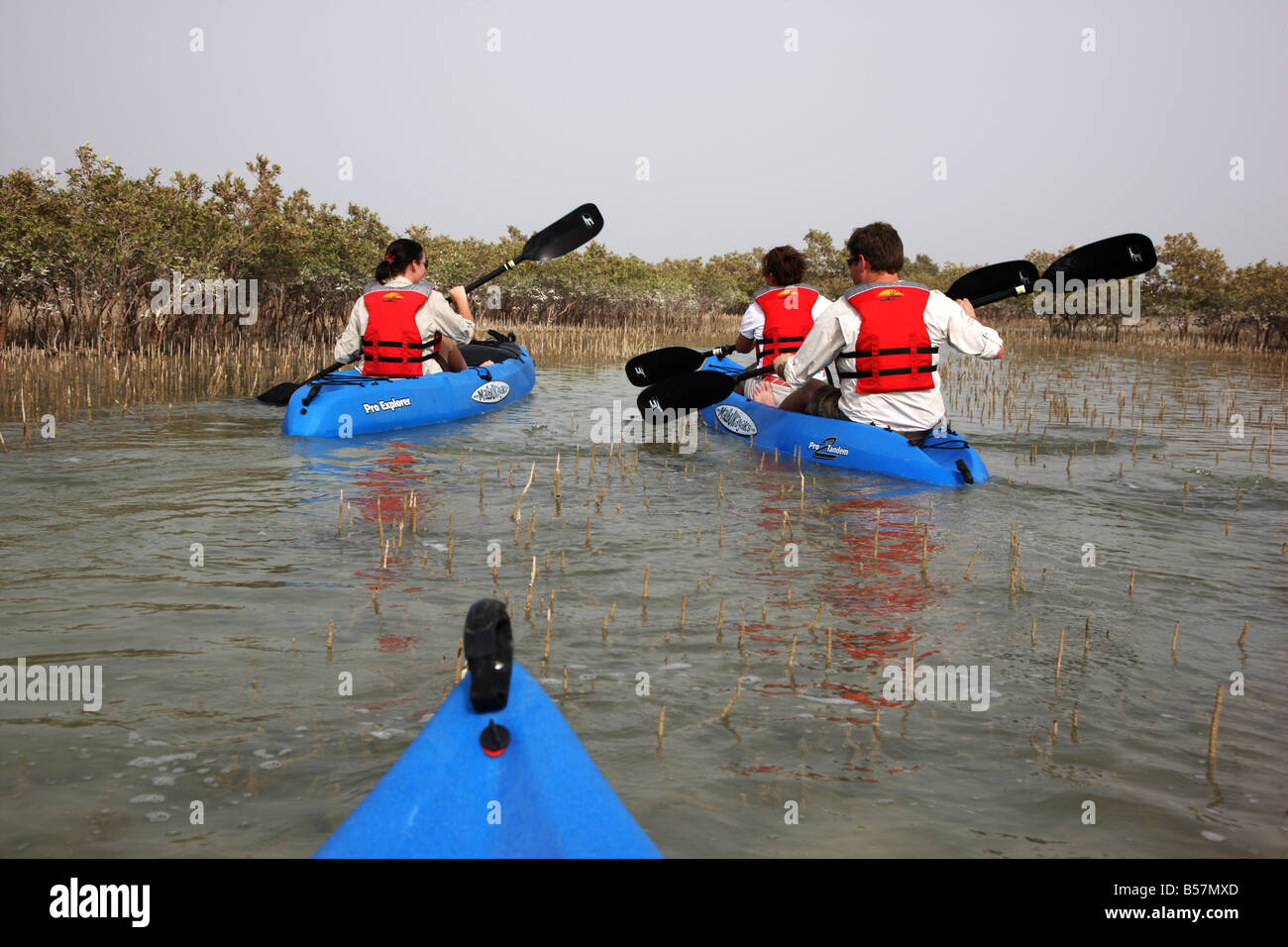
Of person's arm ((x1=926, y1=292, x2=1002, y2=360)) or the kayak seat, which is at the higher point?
the kayak seat

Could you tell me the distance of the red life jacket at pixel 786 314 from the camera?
9234 mm

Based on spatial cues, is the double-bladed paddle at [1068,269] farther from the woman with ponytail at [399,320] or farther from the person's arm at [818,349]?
the woman with ponytail at [399,320]

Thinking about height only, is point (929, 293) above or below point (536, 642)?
above

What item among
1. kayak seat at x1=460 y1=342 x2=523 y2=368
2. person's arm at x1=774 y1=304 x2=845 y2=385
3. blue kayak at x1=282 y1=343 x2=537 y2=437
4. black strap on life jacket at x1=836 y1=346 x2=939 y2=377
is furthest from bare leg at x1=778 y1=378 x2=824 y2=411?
kayak seat at x1=460 y1=342 x2=523 y2=368

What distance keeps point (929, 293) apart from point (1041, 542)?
2.15 metres

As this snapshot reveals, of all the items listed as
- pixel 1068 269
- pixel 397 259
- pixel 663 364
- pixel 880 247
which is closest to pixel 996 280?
pixel 1068 269

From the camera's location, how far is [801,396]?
8.78 m

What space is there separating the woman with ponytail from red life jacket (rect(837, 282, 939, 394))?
437 centimetres

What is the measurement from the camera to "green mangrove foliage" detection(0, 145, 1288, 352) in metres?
14.0

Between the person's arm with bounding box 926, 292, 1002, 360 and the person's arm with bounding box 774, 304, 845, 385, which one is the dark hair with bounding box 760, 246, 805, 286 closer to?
the person's arm with bounding box 774, 304, 845, 385

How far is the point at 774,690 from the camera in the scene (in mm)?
3566

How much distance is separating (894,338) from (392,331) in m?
5.00
